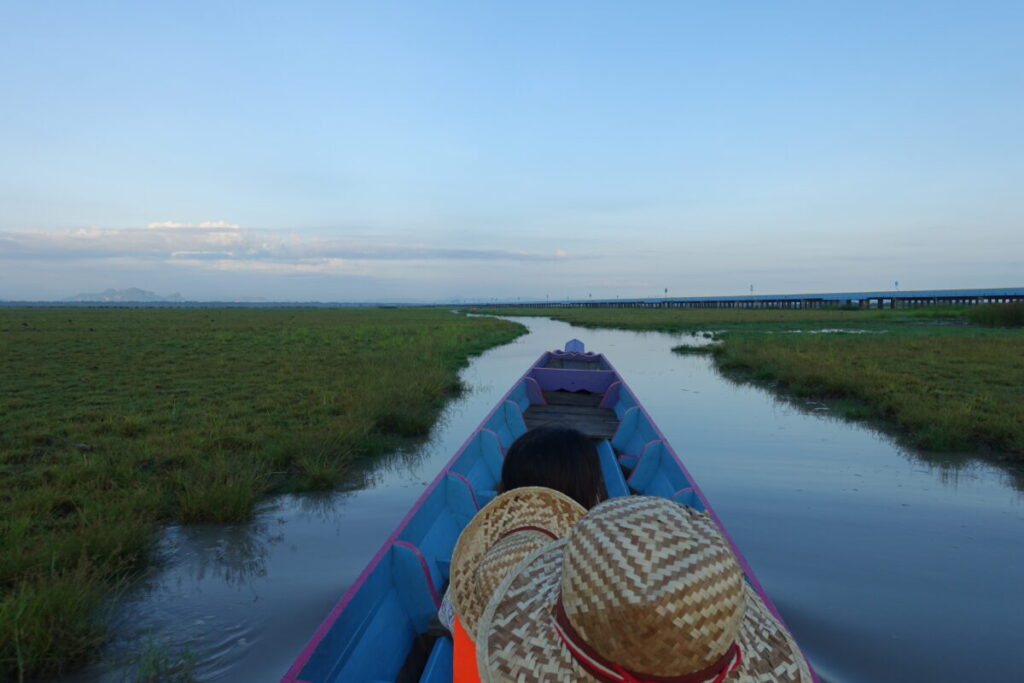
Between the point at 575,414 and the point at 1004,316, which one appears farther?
the point at 1004,316

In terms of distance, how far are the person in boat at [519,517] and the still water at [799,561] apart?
2.06 m

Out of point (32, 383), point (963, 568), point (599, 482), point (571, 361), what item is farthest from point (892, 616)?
point (32, 383)

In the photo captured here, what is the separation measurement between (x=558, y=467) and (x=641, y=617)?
1738mm

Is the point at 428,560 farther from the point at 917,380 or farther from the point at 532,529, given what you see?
the point at 917,380

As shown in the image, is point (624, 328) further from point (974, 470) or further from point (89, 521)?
point (89, 521)

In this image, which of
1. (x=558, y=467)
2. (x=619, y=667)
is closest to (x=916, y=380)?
(x=558, y=467)

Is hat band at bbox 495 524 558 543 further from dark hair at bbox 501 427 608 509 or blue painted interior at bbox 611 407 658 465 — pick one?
blue painted interior at bbox 611 407 658 465

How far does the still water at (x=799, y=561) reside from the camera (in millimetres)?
3613

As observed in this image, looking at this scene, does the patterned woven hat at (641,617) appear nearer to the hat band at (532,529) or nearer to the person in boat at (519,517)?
the person in boat at (519,517)

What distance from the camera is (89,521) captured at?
4605 millimetres

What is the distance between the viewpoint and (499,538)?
2.22m

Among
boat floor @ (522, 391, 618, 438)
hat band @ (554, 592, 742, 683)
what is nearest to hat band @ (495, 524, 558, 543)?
hat band @ (554, 592, 742, 683)

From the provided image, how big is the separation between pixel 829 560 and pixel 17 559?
20.6 feet

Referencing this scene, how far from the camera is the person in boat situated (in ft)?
6.19
